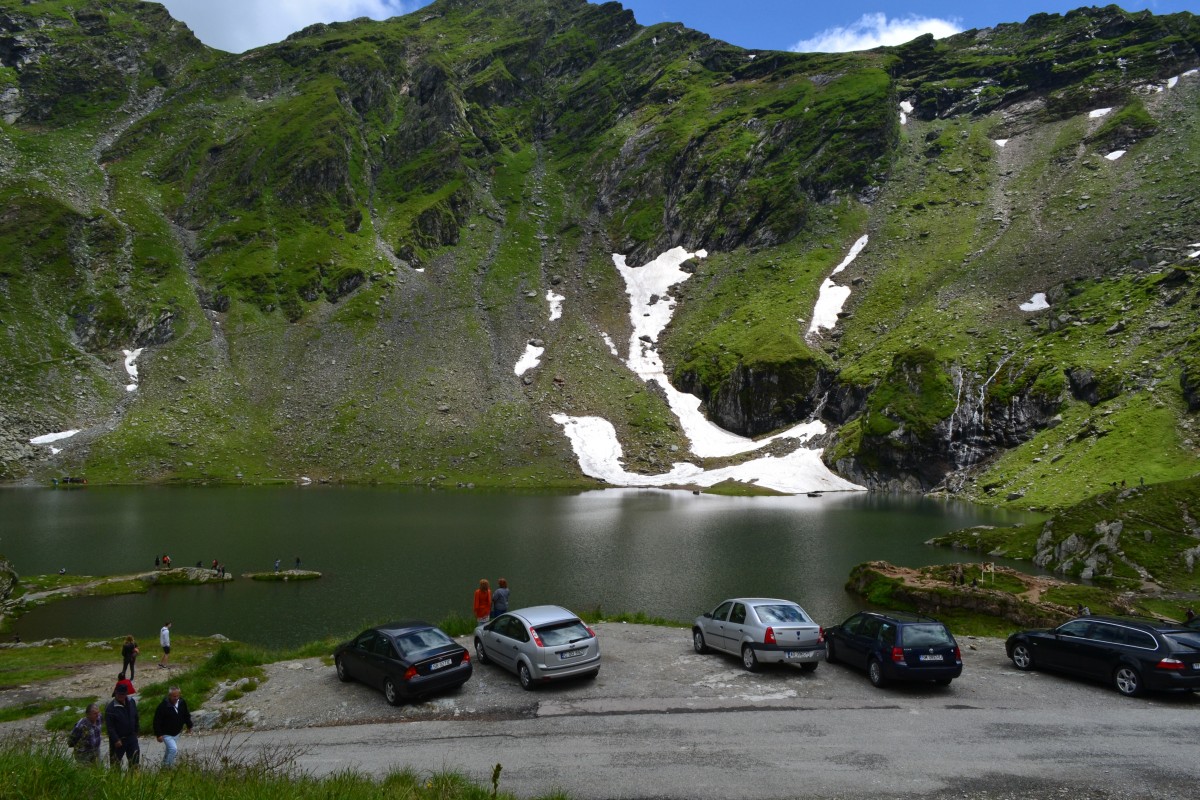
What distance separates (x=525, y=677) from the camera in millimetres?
19672

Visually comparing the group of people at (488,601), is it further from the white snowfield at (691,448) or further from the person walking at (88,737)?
the white snowfield at (691,448)

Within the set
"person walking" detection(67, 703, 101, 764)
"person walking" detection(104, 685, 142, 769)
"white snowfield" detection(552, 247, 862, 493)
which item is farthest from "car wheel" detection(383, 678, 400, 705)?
"white snowfield" detection(552, 247, 862, 493)

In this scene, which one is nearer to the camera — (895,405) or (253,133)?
(895,405)

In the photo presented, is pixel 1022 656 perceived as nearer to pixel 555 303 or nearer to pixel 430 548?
pixel 430 548

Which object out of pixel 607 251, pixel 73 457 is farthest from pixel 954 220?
pixel 73 457

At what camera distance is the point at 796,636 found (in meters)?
20.7

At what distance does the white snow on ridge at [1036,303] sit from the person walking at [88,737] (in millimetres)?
138352

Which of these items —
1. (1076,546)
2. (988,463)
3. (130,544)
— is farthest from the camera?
(988,463)

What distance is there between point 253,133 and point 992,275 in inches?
7673

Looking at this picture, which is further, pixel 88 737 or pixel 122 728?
pixel 122 728

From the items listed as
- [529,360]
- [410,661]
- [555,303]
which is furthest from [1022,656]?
[555,303]

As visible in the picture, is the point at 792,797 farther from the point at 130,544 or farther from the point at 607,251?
the point at 607,251

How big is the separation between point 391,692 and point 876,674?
14.2 metres

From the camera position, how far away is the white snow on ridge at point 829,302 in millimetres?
144000
